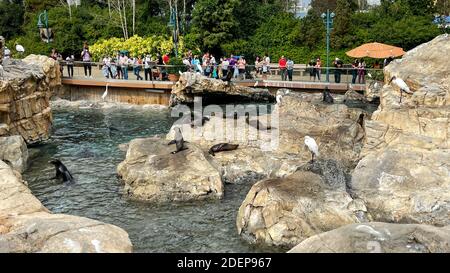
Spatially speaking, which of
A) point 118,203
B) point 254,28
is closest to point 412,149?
point 118,203

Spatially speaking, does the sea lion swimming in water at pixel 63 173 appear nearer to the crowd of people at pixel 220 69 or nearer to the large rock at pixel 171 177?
Answer: the large rock at pixel 171 177

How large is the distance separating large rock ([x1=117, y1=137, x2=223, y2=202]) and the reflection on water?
31 cm

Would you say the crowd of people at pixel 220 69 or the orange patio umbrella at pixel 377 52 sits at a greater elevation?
the orange patio umbrella at pixel 377 52

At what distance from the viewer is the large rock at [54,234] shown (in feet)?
24.3

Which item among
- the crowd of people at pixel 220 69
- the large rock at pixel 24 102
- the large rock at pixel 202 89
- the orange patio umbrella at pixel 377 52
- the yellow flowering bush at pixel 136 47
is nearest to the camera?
the large rock at pixel 24 102

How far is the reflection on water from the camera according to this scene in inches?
423

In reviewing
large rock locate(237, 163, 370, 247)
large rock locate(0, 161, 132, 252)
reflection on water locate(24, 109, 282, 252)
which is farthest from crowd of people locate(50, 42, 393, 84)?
large rock locate(0, 161, 132, 252)

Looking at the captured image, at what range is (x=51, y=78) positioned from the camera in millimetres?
25406

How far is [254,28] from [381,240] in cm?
2974

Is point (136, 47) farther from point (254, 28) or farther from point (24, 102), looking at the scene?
point (24, 102)

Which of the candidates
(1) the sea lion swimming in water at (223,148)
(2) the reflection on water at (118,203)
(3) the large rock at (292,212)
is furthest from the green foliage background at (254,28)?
(3) the large rock at (292,212)

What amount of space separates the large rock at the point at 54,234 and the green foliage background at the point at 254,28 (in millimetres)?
23908

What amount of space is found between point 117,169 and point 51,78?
12.2 metres
